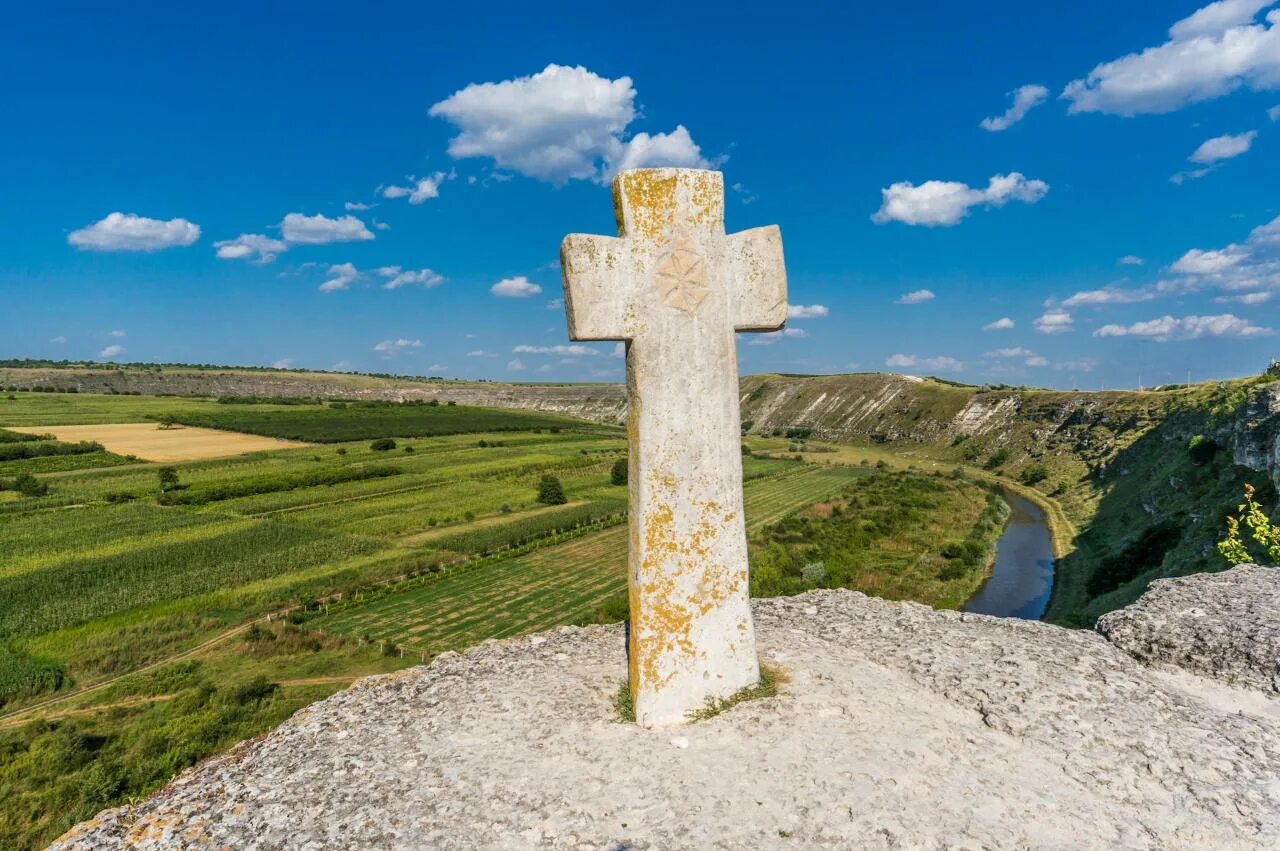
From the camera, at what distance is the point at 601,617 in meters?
29.2

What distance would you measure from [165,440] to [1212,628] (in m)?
101

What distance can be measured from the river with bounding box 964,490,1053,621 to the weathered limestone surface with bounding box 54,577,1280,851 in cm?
1951

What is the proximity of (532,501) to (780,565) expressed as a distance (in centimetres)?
2823

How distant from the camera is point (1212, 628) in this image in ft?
31.1

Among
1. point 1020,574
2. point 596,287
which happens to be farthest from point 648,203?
point 1020,574

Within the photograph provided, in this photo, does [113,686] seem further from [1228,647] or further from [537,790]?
[1228,647]

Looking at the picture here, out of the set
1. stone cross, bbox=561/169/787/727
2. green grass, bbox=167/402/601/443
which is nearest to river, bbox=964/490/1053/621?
stone cross, bbox=561/169/787/727

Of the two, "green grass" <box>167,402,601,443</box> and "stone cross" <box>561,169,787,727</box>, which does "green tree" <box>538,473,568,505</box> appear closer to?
"green grass" <box>167,402,601,443</box>

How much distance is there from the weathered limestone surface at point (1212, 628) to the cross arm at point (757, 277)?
712cm

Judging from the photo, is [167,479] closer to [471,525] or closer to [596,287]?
[471,525]

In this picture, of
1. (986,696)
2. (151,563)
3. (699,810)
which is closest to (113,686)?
(151,563)

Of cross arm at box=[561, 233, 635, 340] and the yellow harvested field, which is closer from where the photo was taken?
cross arm at box=[561, 233, 635, 340]

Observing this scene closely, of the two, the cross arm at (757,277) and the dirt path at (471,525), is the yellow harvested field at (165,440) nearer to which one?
the dirt path at (471,525)

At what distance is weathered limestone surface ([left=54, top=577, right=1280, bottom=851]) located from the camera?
5957 millimetres
